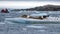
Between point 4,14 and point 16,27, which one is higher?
point 4,14

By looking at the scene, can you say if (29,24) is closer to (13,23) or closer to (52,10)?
(13,23)

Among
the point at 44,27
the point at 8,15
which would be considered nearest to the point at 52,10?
the point at 44,27

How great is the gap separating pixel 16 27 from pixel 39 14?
13.7 inches

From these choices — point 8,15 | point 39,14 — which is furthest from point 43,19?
point 8,15

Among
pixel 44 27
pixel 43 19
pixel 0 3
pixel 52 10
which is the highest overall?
pixel 0 3

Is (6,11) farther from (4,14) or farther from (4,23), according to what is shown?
(4,23)

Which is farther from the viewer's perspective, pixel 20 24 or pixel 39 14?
pixel 20 24

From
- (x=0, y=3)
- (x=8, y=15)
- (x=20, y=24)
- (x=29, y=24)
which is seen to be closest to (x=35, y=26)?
(x=29, y=24)

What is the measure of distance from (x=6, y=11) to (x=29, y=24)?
1.10 feet

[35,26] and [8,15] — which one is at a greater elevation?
[8,15]

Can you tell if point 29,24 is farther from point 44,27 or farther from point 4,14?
point 4,14

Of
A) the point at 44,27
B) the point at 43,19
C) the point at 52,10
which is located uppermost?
the point at 52,10

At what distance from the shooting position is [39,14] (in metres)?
1.50

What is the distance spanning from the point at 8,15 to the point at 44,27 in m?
0.49
